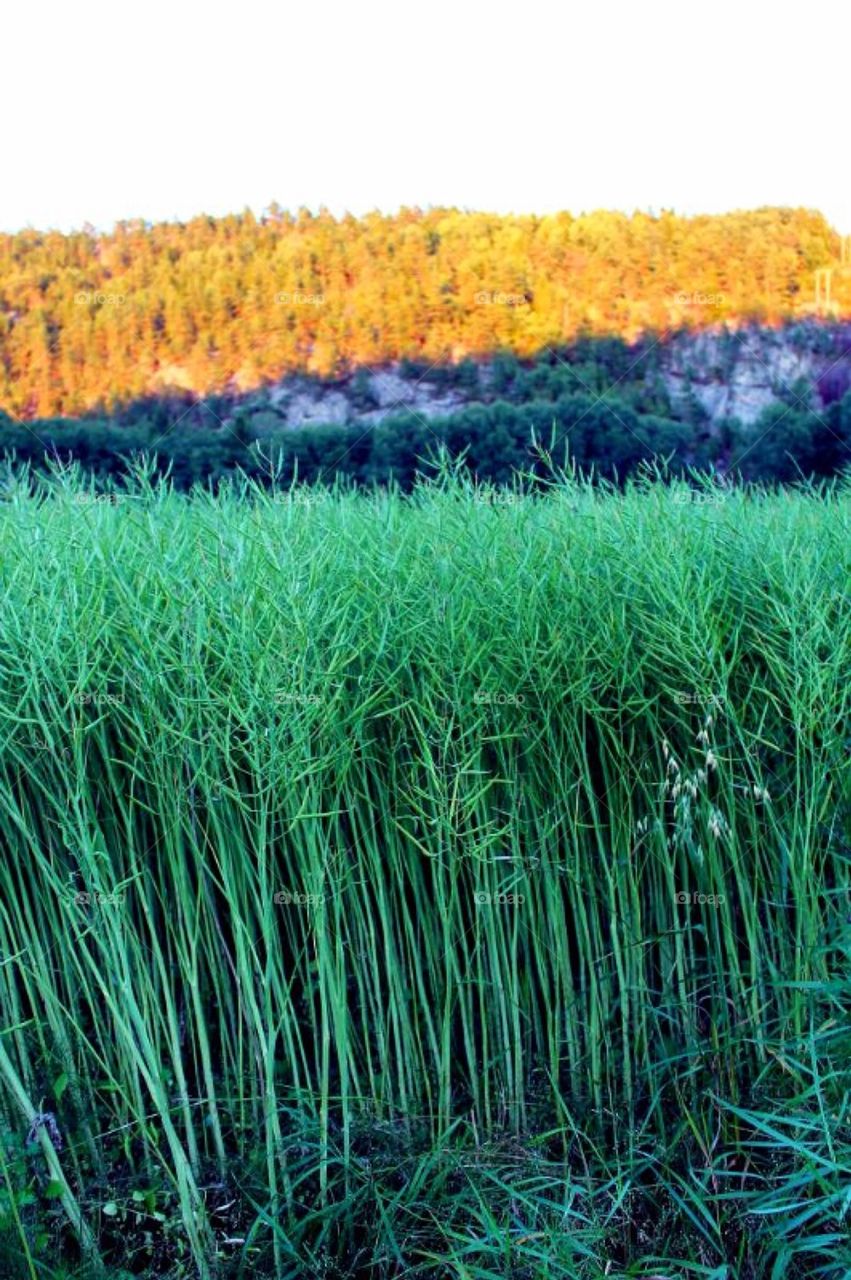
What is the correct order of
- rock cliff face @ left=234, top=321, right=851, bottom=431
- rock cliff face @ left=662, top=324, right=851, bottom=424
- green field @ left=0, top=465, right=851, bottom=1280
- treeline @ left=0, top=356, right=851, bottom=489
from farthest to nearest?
rock cliff face @ left=662, top=324, right=851, bottom=424, rock cliff face @ left=234, top=321, right=851, bottom=431, treeline @ left=0, top=356, right=851, bottom=489, green field @ left=0, top=465, right=851, bottom=1280

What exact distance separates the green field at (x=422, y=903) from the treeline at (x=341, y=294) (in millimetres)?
5906

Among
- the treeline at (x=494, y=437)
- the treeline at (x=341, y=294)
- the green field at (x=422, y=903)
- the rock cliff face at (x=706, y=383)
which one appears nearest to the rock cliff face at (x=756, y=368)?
the rock cliff face at (x=706, y=383)

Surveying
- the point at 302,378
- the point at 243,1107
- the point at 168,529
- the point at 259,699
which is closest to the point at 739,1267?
the point at 243,1107

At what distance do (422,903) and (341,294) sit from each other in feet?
21.2

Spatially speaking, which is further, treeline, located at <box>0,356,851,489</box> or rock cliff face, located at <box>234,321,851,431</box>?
rock cliff face, located at <box>234,321,851,431</box>

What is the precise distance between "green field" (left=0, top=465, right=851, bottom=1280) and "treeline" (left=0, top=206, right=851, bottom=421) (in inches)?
233

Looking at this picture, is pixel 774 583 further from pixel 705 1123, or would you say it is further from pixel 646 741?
pixel 705 1123

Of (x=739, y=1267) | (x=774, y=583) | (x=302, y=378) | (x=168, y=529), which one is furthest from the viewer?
(x=302, y=378)

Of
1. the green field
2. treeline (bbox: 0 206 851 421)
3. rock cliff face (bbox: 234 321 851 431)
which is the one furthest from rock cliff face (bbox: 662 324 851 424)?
the green field

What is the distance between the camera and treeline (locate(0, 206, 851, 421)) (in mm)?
8133

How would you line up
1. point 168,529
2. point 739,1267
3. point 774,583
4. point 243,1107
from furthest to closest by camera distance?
point 168,529, point 774,583, point 243,1107, point 739,1267

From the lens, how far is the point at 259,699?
1.98 meters

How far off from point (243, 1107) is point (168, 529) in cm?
111

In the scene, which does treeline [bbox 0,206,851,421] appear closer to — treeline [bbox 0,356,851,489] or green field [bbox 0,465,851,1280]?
treeline [bbox 0,356,851,489]
